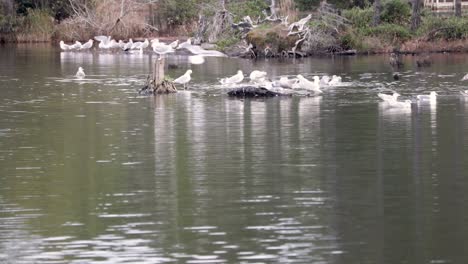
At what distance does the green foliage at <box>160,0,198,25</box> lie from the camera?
68.0m

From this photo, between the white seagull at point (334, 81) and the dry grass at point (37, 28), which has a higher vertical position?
the dry grass at point (37, 28)

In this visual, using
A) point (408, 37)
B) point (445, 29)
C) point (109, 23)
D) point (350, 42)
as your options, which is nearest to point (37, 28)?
point (109, 23)

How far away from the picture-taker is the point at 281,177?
1753 centimetres

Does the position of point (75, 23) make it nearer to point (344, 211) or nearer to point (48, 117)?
point (48, 117)

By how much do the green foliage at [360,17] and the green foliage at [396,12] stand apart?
1.18 m

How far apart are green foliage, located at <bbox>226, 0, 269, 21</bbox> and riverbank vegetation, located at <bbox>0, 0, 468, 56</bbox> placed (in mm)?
54

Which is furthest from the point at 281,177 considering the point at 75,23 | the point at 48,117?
the point at 75,23

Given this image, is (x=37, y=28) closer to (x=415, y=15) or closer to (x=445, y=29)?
(x=415, y=15)

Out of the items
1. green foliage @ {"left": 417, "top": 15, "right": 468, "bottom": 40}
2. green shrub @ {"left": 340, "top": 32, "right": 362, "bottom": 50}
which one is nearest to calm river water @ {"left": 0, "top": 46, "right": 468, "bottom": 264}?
green shrub @ {"left": 340, "top": 32, "right": 362, "bottom": 50}

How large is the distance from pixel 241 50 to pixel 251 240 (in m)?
41.8

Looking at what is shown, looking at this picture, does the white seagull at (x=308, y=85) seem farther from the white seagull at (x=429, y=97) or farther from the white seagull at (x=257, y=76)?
the white seagull at (x=429, y=97)

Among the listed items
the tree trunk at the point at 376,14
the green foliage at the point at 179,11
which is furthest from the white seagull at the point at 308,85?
the green foliage at the point at 179,11

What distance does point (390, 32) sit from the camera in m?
55.8

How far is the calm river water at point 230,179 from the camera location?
12.9m
